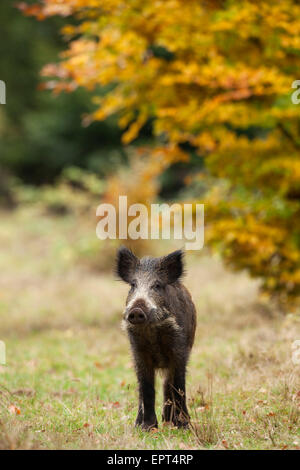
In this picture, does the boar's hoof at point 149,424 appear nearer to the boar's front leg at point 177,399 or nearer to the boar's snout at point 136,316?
the boar's front leg at point 177,399

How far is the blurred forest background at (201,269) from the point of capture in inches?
179

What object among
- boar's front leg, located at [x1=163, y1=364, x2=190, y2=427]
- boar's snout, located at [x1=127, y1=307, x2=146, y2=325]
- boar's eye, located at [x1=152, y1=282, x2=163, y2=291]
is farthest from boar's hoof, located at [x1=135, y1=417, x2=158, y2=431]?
boar's eye, located at [x1=152, y1=282, x2=163, y2=291]

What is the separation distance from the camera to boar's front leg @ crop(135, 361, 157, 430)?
179 inches

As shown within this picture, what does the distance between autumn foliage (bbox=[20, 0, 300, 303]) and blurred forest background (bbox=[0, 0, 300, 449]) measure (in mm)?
24

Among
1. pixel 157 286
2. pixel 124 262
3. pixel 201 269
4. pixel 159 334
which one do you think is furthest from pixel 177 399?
pixel 201 269

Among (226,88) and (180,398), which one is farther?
(226,88)

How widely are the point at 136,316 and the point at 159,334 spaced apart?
1.69 ft

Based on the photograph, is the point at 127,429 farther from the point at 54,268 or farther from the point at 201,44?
the point at 54,268

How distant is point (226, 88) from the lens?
810cm

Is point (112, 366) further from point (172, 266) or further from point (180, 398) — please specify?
point (172, 266)

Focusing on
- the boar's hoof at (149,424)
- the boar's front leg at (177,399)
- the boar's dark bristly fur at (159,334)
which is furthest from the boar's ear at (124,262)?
the boar's hoof at (149,424)

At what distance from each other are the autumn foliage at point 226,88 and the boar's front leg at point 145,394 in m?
3.56

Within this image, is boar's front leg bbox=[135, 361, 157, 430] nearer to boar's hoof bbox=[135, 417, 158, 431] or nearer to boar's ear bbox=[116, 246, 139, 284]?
boar's hoof bbox=[135, 417, 158, 431]

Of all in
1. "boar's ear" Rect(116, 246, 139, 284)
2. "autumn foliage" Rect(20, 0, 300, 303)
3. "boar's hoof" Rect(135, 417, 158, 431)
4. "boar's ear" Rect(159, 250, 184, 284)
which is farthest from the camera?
"autumn foliage" Rect(20, 0, 300, 303)
